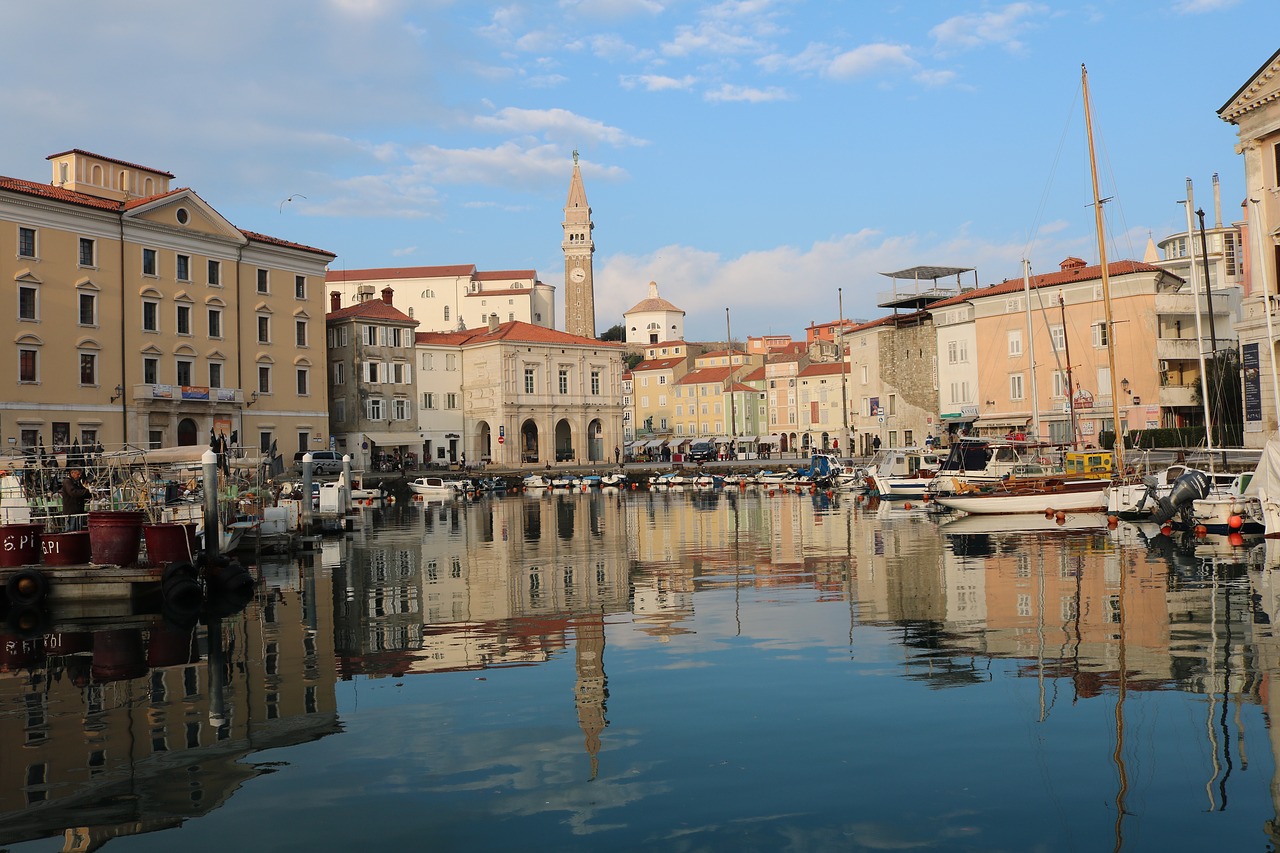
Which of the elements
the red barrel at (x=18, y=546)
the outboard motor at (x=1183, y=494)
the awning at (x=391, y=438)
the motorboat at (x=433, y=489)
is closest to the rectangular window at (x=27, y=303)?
the motorboat at (x=433, y=489)

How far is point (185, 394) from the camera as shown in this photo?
5694 cm

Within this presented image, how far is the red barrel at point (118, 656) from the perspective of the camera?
44.2ft

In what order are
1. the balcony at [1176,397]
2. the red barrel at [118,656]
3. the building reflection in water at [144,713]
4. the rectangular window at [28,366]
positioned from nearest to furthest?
the building reflection in water at [144,713] < the red barrel at [118,656] < the rectangular window at [28,366] < the balcony at [1176,397]

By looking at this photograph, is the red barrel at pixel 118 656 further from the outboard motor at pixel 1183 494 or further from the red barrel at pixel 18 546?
the outboard motor at pixel 1183 494

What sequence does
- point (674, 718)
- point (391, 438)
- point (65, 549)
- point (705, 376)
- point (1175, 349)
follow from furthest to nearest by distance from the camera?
point (705, 376), point (391, 438), point (1175, 349), point (65, 549), point (674, 718)

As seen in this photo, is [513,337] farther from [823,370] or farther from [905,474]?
[905,474]

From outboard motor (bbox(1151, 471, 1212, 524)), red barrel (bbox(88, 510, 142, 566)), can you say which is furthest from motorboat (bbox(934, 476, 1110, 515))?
red barrel (bbox(88, 510, 142, 566))

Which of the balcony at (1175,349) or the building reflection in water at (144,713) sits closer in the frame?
the building reflection in water at (144,713)

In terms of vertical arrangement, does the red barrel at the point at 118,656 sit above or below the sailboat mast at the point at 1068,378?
below

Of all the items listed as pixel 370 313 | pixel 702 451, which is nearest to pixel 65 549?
pixel 370 313

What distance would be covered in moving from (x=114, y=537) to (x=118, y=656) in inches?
203

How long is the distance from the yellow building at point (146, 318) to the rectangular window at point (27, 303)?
2.5 inches

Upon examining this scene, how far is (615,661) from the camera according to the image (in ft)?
44.8

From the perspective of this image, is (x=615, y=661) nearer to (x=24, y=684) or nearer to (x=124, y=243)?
(x=24, y=684)
